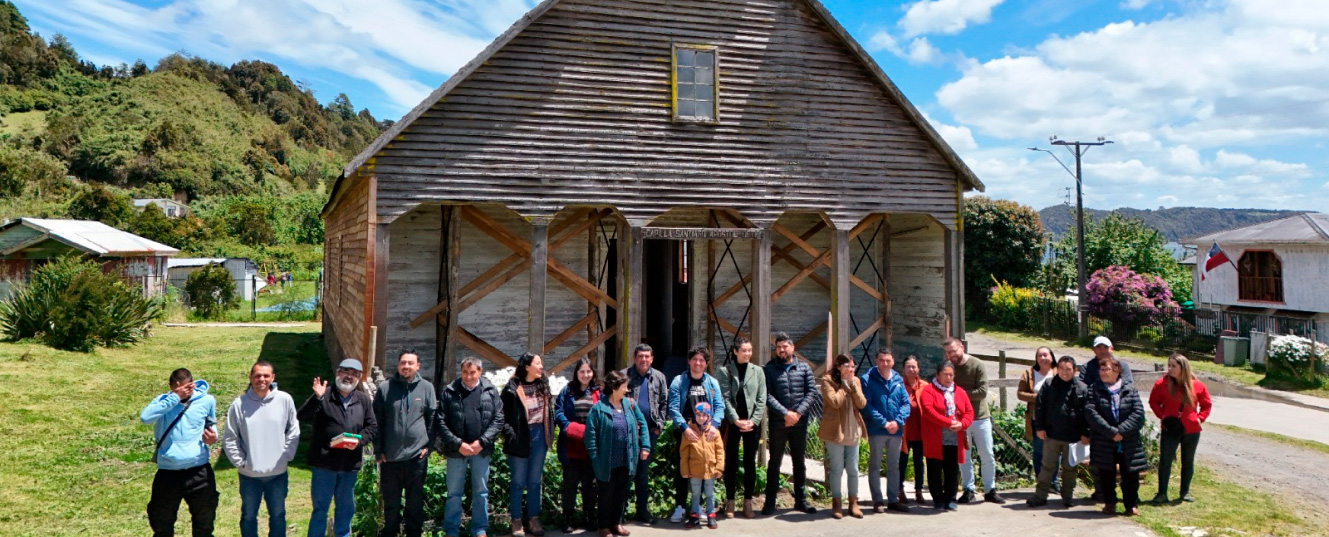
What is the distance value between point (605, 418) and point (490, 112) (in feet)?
19.1

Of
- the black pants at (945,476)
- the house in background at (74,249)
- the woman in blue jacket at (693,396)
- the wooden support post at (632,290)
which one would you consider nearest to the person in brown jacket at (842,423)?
the black pants at (945,476)

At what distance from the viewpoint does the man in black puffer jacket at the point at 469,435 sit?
6.47m

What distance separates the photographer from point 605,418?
21.8ft

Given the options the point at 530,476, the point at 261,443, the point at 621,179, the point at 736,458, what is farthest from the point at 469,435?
the point at 621,179

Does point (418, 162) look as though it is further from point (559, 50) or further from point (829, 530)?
point (829, 530)

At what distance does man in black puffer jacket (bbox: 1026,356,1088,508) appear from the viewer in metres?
7.71

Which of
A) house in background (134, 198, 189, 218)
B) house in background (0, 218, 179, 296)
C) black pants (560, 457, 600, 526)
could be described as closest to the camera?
black pants (560, 457, 600, 526)

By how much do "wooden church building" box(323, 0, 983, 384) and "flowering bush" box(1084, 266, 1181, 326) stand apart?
15763mm

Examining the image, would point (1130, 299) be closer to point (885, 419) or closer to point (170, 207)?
point (885, 419)

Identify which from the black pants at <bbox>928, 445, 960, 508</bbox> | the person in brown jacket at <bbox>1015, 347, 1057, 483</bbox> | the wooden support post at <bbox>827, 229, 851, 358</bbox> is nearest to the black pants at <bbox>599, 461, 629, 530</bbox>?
the black pants at <bbox>928, 445, 960, 508</bbox>

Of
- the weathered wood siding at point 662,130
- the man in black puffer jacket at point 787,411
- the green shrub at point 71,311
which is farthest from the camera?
the green shrub at point 71,311

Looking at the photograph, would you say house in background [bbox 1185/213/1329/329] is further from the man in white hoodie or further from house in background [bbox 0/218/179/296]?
house in background [bbox 0/218/179/296]

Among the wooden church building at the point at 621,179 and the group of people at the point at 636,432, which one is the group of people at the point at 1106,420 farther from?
the wooden church building at the point at 621,179

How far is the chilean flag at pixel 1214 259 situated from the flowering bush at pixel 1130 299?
438 cm
